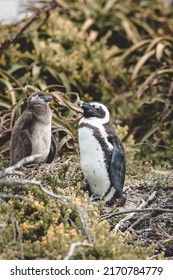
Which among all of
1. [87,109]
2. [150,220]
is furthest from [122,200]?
[87,109]

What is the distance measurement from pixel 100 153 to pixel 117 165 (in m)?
0.17

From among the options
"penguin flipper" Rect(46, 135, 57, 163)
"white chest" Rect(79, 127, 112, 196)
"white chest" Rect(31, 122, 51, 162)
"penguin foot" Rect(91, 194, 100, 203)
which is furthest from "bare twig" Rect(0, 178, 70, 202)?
"penguin flipper" Rect(46, 135, 57, 163)

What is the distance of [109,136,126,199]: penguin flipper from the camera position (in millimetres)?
6934

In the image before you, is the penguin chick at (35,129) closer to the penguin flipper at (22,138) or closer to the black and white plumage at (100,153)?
the penguin flipper at (22,138)

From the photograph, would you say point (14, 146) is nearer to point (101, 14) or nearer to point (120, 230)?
point (120, 230)

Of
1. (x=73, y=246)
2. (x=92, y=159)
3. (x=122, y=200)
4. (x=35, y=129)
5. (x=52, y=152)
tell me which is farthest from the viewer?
(x=52, y=152)

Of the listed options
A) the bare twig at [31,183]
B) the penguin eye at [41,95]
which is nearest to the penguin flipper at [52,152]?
the penguin eye at [41,95]

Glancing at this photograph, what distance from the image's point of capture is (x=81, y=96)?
1086 centimetres

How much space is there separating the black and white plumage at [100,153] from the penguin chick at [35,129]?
364mm

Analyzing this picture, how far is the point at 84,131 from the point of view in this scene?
6.87 meters

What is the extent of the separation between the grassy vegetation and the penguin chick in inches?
6.6

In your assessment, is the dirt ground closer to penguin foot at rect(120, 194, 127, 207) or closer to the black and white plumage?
penguin foot at rect(120, 194, 127, 207)

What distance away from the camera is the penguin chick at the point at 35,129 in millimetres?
7223

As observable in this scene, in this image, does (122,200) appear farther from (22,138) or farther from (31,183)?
(31,183)
